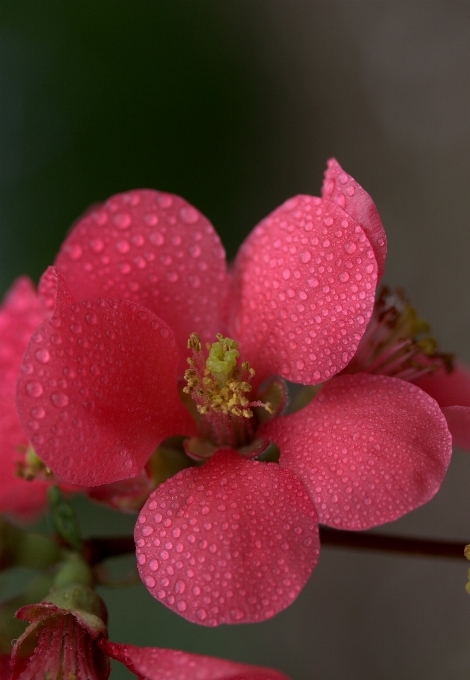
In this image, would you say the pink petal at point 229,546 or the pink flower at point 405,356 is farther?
the pink flower at point 405,356

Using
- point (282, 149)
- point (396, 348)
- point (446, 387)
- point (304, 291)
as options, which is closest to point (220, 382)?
point (304, 291)

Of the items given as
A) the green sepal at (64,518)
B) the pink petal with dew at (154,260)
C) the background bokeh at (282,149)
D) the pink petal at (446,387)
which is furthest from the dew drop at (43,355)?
the background bokeh at (282,149)

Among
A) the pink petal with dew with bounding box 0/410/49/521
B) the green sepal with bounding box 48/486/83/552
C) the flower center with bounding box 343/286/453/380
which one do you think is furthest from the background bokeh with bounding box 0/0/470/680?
the flower center with bounding box 343/286/453/380

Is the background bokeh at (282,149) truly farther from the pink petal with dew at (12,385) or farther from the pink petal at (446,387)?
the pink petal at (446,387)

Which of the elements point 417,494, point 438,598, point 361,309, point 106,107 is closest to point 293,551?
point 417,494

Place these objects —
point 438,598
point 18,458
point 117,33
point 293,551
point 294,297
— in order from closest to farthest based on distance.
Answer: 1. point 293,551
2. point 294,297
3. point 18,458
4. point 438,598
5. point 117,33

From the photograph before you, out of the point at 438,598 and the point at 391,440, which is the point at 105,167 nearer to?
the point at 438,598
